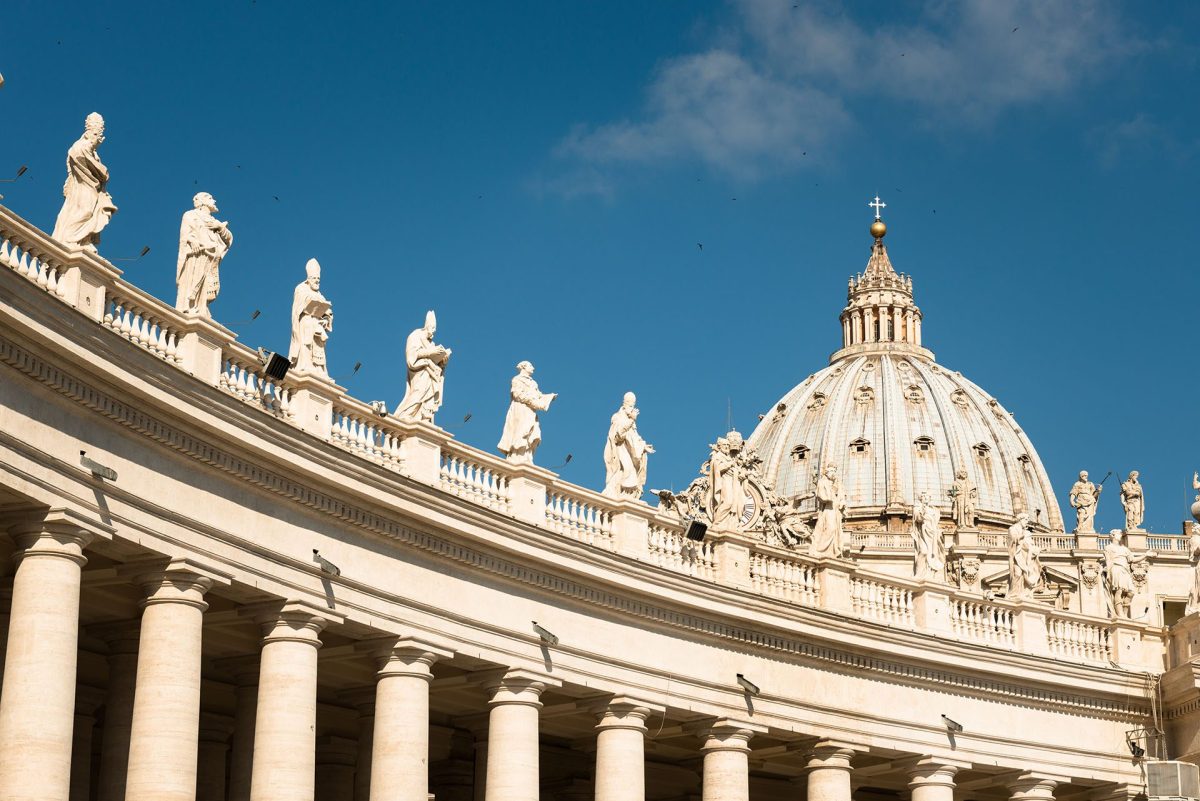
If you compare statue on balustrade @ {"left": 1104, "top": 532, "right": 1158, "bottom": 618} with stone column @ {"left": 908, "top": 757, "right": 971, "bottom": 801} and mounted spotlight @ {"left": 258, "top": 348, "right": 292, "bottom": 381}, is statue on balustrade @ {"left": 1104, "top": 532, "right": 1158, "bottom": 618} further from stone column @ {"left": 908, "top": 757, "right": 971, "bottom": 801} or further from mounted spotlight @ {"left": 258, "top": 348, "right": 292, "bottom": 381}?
mounted spotlight @ {"left": 258, "top": 348, "right": 292, "bottom": 381}

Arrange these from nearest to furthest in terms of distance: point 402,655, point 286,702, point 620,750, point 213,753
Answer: point 286,702 → point 402,655 → point 620,750 → point 213,753

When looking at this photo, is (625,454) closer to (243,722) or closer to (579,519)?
(579,519)

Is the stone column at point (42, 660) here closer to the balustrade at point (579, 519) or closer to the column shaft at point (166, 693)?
the column shaft at point (166, 693)

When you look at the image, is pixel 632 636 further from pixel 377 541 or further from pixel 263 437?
pixel 263 437

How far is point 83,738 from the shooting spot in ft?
165

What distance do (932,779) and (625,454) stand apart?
13.1 meters

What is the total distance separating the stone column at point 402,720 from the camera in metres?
46.2

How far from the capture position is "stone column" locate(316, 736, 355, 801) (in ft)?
182

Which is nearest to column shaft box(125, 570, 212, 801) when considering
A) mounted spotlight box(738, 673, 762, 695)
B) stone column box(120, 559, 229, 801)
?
stone column box(120, 559, 229, 801)

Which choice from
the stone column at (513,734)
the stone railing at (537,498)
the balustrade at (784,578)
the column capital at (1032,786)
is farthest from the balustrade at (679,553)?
the column capital at (1032,786)

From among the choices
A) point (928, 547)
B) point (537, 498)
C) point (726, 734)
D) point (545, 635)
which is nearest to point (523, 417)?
point (537, 498)

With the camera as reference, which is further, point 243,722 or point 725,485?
point 725,485

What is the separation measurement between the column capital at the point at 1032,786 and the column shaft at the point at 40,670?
31912 mm

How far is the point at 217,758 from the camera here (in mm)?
53188
